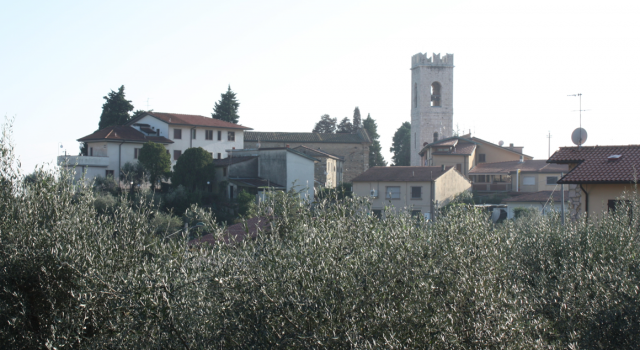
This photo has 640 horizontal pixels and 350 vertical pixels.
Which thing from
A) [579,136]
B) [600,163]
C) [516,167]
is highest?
[579,136]

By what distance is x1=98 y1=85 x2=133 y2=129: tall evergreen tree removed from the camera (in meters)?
54.6

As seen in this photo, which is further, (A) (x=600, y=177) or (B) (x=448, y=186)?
(B) (x=448, y=186)

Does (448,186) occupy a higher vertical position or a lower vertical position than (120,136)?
lower

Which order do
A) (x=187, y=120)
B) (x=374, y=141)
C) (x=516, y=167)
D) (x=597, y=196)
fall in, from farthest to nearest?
(x=374, y=141) < (x=187, y=120) < (x=516, y=167) < (x=597, y=196)

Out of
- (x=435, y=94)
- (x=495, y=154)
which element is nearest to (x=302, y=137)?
(x=435, y=94)

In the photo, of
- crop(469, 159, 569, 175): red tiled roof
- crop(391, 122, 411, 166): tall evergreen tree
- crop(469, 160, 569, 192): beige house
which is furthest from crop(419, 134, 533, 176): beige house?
crop(391, 122, 411, 166): tall evergreen tree

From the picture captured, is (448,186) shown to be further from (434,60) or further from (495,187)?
(434,60)

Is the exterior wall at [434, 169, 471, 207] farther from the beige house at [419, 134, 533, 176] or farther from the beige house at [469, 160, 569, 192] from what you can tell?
the beige house at [419, 134, 533, 176]

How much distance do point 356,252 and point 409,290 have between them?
81 cm

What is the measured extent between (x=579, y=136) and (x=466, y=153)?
111 feet

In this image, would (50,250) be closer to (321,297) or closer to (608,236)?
(321,297)

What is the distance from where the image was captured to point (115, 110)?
54.9m

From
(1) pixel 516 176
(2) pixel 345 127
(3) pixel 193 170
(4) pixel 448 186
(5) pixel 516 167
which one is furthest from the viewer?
(2) pixel 345 127

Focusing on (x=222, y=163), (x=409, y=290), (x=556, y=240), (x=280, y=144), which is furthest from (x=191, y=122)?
(x=409, y=290)
